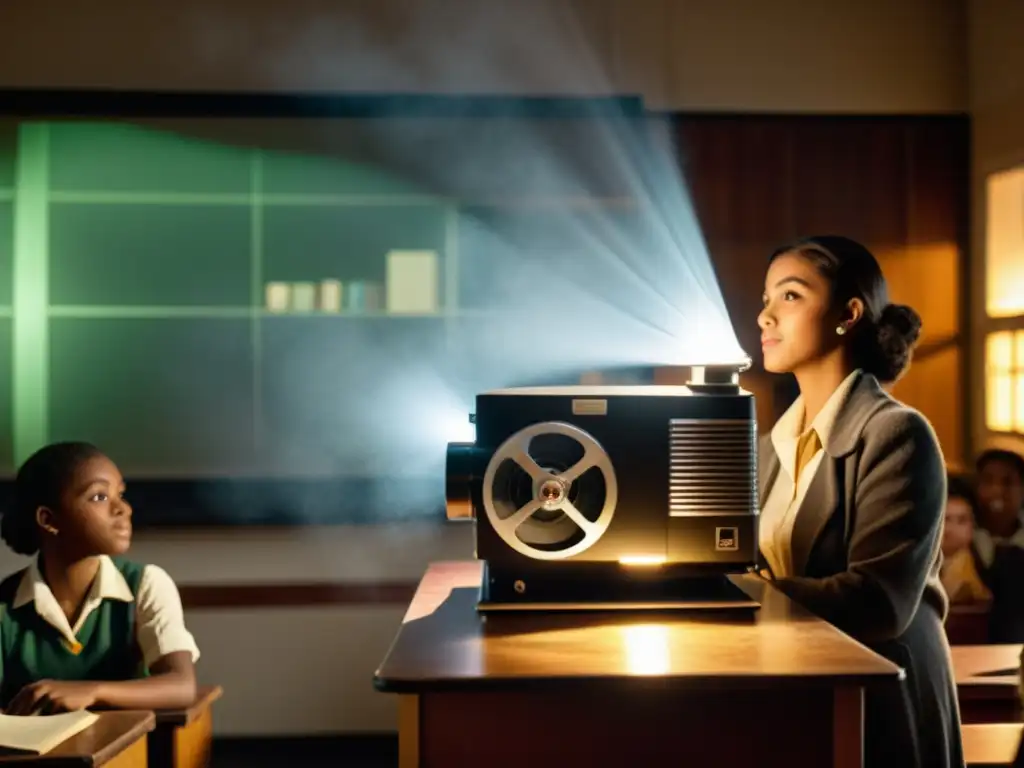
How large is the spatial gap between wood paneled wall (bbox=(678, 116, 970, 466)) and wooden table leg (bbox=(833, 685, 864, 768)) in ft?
8.77

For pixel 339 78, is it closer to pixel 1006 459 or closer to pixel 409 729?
pixel 1006 459

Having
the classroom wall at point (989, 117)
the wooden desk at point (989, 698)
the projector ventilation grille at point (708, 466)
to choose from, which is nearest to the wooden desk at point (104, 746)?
the projector ventilation grille at point (708, 466)

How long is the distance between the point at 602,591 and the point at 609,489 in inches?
5.9

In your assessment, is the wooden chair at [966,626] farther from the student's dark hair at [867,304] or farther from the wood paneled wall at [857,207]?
the student's dark hair at [867,304]

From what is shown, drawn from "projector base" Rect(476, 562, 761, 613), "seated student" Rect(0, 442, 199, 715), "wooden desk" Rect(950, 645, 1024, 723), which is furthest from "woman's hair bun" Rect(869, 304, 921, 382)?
"seated student" Rect(0, 442, 199, 715)

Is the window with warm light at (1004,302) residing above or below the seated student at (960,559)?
above

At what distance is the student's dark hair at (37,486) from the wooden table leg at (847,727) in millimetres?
1518

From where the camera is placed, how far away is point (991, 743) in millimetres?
1696

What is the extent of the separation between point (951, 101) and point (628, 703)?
342cm


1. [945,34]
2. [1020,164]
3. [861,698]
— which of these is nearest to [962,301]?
[1020,164]

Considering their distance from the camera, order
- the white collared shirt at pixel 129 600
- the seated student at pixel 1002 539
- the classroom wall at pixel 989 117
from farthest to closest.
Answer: the classroom wall at pixel 989 117, the seated student at pixel 1002 539, the white collared shirt at pixel 129 600

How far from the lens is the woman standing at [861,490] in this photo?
5.00ft

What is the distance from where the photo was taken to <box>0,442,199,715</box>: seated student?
2059 millimetres

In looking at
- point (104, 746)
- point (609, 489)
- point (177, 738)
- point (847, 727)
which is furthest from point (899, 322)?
point (177, 738)
